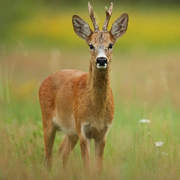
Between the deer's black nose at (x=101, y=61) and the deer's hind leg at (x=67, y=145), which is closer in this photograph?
the deer's black nose at (x=101, y=61)

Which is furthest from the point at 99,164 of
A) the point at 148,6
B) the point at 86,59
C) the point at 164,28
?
the point at 148,6

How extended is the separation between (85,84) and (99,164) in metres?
1.15

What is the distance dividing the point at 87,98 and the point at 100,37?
85 cm

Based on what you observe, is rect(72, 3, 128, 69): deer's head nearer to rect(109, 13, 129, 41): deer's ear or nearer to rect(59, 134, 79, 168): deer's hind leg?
rect(109, 13, 129, 41): deer's ear

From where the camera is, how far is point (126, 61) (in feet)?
55.3

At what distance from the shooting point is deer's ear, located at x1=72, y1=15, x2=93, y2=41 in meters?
6.26

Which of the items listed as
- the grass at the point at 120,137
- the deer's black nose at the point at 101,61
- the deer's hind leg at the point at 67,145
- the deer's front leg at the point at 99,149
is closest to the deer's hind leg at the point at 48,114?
the grass at the point at 120,137

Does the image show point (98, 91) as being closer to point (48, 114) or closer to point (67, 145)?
point (48, 114)

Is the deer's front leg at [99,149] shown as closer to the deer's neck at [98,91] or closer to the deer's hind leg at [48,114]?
the deer's neck at [98,91]

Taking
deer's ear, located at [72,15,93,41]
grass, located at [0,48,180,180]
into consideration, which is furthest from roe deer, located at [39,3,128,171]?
grass, located at [0,48,180,180]

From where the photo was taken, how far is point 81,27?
20.8 ft

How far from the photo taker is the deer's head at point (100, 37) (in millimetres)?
5608

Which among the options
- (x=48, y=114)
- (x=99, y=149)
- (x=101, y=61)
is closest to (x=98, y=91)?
(x=101, y=61)

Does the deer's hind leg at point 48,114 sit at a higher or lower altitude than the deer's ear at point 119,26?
lower
